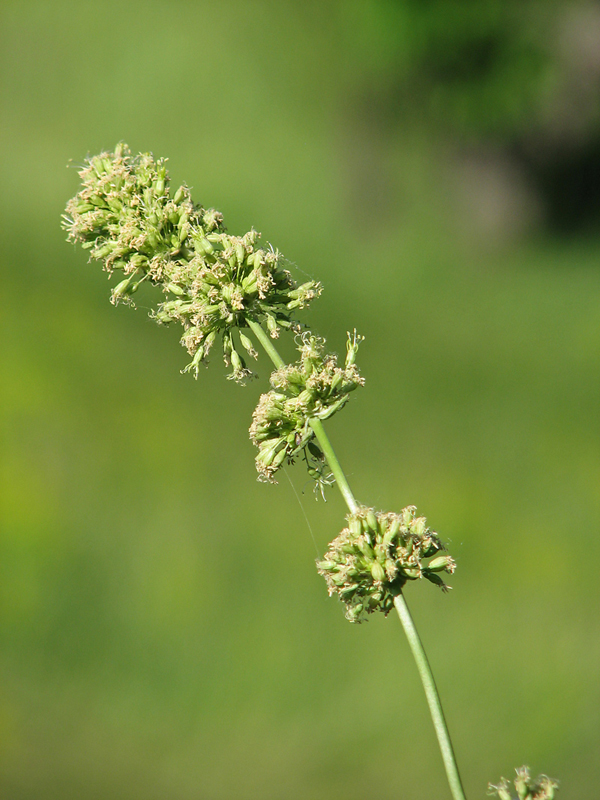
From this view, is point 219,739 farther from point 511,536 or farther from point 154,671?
point 511,536

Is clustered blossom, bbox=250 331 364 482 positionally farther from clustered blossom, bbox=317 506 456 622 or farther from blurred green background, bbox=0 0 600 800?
blurred green background, bbox=0 0 600 800

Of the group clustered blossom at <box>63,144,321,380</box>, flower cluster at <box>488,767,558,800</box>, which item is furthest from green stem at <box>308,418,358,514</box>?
flower cluster at <box>488,767,558,800</box>

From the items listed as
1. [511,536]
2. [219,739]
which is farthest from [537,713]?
[219,739]

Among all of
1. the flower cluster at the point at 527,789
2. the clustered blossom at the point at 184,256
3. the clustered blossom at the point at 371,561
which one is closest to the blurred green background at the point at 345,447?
the flower cluster at the point at 527,789

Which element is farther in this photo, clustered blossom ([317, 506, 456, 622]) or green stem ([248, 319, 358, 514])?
clustered blossom ([317, 506, 456, 622])

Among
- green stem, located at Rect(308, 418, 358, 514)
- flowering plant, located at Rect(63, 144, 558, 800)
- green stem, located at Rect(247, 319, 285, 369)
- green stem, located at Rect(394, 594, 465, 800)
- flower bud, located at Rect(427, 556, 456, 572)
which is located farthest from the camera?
flower bud, located at Rect(427, 556, 456, 572)

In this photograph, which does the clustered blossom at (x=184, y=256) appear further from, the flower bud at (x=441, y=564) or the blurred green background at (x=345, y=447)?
the blurred green background at (x=345, y=447)

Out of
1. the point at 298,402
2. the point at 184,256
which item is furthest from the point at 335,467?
the point at 184,256
